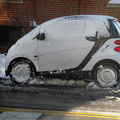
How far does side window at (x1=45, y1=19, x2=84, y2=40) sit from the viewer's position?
6.89 m

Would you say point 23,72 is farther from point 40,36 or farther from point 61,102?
point 61,102

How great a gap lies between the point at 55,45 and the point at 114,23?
1.74 m

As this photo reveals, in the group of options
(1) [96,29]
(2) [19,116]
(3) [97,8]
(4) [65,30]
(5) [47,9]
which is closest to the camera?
(2) [19,116]

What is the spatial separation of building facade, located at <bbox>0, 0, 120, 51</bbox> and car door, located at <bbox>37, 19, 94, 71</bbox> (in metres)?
5.34

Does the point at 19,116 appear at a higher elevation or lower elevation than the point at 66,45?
lower

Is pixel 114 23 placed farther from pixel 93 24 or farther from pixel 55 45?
pixel 55 45

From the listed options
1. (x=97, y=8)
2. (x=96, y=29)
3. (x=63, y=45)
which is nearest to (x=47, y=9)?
(x=97, y=8)

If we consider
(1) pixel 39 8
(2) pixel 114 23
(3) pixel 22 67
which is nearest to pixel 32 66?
(3) pixel 22 67

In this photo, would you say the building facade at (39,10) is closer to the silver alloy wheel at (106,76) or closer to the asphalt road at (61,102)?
the silver alloy wheel at (106,76)

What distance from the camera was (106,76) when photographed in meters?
6.61

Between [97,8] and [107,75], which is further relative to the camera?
[97,8]

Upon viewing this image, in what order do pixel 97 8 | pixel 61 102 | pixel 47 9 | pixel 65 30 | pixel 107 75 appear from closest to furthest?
pixel 61 102 → pixel 107 75 → pixel 65 30 → pixel 97 8 → pixel 47 9

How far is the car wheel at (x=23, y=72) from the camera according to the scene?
23.0 feet

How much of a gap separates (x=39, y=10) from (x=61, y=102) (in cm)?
796
